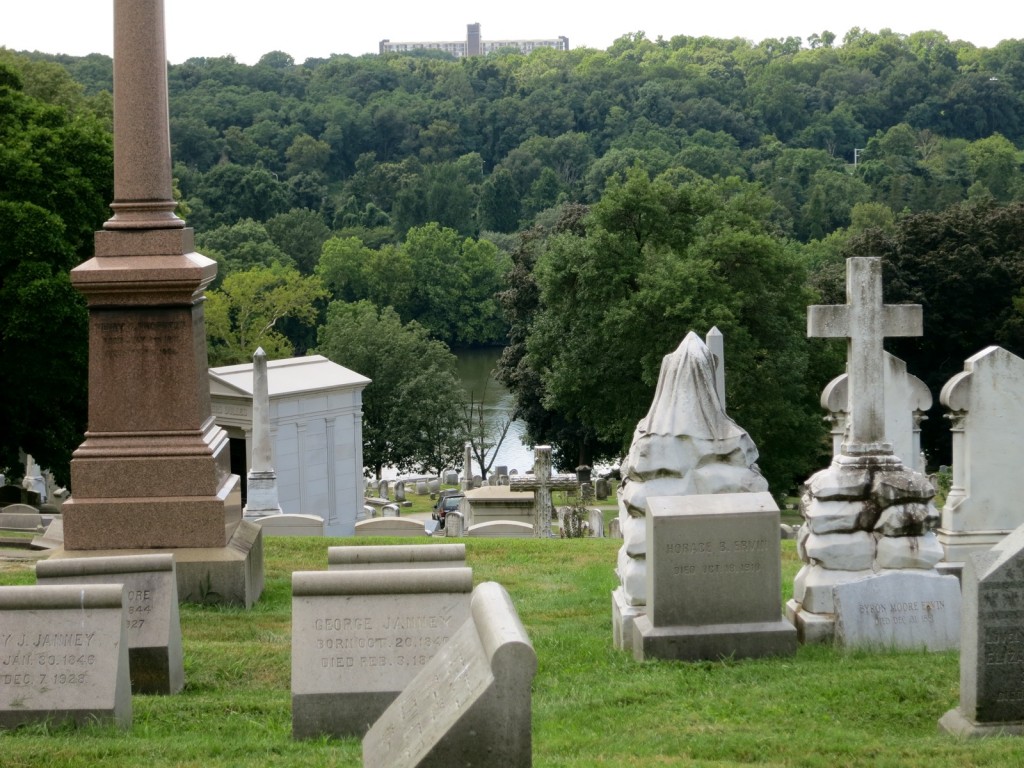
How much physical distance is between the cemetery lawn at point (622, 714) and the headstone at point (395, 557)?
783mm

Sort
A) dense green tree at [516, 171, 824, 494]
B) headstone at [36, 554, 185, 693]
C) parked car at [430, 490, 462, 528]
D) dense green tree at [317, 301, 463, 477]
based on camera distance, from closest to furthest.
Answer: headstone at [36, 554, 185, 693] < parked car at [430, 490, 462, 528] < dense green tree at [516, 171, 824, 494] < dense green tree at [317, 301, 463, 477]

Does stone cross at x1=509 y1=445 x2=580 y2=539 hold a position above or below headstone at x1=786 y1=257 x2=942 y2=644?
below

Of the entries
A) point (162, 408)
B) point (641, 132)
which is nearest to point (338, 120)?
point (641, 132)

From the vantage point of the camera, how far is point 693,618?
903 cm

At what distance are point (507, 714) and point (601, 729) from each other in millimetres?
2684

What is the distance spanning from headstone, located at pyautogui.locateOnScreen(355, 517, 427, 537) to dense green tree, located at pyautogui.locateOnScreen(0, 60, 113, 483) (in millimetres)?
6175

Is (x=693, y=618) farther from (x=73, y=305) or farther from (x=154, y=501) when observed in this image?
(x=73, y=305)

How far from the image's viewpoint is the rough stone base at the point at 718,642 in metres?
8.96

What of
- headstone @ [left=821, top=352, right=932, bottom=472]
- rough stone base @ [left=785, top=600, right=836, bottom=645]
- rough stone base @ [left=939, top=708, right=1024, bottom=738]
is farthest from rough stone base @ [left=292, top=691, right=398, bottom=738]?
headstone @ [left=821, top=352, right=932, bottom=472]

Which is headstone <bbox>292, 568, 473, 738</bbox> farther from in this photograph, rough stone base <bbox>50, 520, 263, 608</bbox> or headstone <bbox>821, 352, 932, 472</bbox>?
headstone <bbox>821, 352, 932, 472</bbox>

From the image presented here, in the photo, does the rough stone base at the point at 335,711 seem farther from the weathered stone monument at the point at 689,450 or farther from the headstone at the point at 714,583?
the weathered stone monument at the point at 689,450

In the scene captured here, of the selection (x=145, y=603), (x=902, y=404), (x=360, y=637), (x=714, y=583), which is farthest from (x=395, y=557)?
(x=902, y=404)

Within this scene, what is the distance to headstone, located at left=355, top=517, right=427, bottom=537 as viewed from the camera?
2044 centimetres

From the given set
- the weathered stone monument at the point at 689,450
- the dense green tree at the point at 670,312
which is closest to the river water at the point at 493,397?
the dense green tree at the point at 670,312
